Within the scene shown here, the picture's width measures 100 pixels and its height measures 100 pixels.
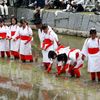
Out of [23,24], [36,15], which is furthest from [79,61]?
[36,15]

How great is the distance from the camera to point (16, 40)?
16812 mm

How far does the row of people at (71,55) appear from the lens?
1276 centimetres

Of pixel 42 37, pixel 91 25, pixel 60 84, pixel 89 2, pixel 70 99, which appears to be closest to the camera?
pixel 70 99

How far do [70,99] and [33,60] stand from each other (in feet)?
20.0

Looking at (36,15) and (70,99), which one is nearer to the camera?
(70,99)

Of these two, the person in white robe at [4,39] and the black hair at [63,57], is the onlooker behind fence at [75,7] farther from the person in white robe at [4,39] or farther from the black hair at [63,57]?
the black hair at [63,57]

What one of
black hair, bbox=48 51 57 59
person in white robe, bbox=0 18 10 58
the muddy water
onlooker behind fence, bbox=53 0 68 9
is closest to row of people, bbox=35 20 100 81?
black hair, bbox=48 51 57 59

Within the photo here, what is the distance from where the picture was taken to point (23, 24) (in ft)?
52.3

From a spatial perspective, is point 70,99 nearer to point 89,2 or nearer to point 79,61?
point 79,61

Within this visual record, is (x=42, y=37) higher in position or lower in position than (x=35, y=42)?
higher

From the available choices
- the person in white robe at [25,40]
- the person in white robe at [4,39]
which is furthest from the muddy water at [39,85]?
the person in white robe at [4,39]

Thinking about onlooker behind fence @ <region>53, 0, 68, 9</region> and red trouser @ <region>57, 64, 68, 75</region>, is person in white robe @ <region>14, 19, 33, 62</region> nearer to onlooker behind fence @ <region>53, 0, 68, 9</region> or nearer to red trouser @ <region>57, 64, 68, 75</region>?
red trouser @ <region>57, 64, 68, 75</region>

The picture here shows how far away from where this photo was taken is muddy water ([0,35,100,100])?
35.9ft

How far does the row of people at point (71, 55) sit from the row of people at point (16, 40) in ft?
5.08
